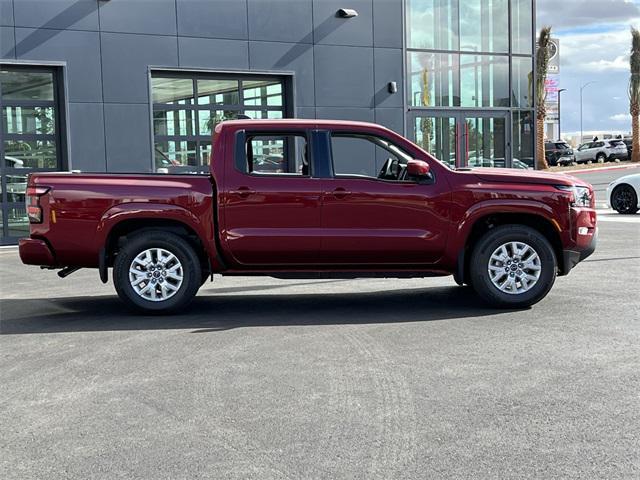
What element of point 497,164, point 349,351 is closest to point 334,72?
point 497,164

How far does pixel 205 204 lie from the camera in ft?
28.0

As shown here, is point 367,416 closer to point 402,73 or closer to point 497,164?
point 402,73

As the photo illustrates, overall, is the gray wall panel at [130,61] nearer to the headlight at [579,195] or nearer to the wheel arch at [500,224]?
the wheel arch at [500,224]

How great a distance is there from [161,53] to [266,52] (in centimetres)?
249

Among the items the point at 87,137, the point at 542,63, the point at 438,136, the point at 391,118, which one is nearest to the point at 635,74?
the point at 542,63

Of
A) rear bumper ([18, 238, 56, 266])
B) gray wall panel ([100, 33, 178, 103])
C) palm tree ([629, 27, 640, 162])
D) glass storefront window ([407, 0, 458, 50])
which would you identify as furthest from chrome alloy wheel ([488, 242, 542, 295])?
palm tree ([629, 27, 640, 162])

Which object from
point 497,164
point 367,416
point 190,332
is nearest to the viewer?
point 367,416

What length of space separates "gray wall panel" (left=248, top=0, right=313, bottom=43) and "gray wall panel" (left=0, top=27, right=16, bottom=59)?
16.9 feet

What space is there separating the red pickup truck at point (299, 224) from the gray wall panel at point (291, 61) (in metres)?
10.8

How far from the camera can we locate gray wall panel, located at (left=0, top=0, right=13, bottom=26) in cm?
1623

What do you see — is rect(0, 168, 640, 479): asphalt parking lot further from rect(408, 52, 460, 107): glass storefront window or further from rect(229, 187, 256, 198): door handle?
rect(408, 52, 460, 107): glass storefront window

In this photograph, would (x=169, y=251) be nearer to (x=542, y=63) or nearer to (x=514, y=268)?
(x=514, y=268)

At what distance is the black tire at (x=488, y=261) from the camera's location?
28.2 feet

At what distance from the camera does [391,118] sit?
21.1 meters
